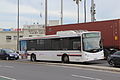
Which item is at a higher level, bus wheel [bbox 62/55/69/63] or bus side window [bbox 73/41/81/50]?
bus side window [bbox 73/41/81/50]

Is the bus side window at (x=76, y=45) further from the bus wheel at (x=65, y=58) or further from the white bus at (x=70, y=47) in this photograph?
the bus wheel at (x=65, y=58)

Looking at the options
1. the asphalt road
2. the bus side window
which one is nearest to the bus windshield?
the bus side window

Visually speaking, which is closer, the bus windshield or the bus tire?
the bus windshield

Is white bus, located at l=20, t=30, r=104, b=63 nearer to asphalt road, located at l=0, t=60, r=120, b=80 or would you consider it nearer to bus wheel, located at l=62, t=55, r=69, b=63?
bus wheel, located at l=62, t=55, r=69, b=63

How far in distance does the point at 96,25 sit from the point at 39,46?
20.3ft

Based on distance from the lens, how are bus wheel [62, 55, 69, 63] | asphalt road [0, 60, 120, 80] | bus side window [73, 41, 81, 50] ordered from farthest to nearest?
bus wheel [62, 55, 69, 63]
bus side window [73, 41, 81, 50]
asphalt road [0, 60, 120, 80]

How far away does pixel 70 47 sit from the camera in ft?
78.6

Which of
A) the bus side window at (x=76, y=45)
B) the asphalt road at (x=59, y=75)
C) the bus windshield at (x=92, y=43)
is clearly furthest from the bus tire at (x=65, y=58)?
the asphalt road at (x=59, y=75)

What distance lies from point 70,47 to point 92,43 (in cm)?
198

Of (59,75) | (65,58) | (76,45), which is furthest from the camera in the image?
(65,58)

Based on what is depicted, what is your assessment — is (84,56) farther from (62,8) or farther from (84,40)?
(62,8)

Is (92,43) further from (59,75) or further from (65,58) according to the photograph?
(59,75)

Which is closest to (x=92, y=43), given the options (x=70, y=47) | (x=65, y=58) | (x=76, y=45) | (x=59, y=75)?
(x=76, y=45)

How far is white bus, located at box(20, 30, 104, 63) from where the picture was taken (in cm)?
2281
